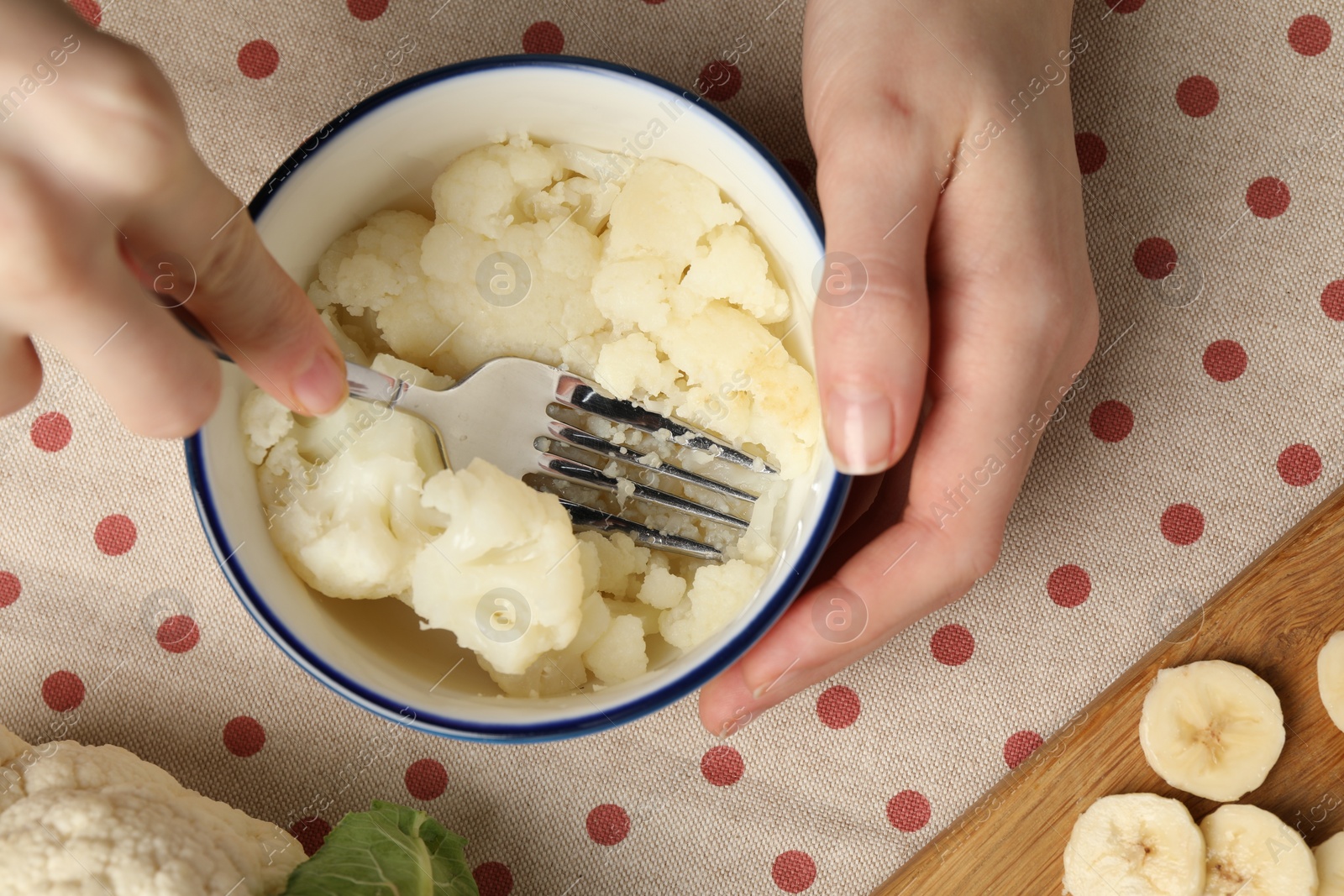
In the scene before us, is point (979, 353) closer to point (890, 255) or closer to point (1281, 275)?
point (890, 255)

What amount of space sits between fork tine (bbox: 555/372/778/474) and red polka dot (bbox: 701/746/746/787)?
37cm

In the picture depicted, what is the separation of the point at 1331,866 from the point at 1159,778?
0.67ft

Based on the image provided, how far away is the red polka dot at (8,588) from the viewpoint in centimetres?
108

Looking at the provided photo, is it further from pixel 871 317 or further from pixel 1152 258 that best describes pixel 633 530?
pixel 1152 258

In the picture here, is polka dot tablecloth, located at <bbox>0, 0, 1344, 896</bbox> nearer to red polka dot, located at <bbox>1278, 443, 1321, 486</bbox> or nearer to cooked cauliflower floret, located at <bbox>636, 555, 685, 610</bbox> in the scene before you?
red polka dot, located at <bbox>1278, 443, 1321, 486</bbox>

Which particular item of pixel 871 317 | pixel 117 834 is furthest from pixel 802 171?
pixel 117 834

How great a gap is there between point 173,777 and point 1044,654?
1.00 metres

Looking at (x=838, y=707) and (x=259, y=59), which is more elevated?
(x=259, y=59)

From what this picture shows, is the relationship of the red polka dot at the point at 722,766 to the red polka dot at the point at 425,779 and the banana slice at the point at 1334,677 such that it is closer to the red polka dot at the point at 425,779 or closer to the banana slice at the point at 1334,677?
the red polka dot at the point at 425,779

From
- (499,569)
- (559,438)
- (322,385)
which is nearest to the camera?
(322,385)

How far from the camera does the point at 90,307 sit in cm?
53

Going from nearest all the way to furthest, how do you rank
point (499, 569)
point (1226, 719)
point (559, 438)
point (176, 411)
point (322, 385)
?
1. point (176, 411)
2. point (322, 385)
3. point (499, 569)
4. point (559, 438)
5. point (1226, 719)

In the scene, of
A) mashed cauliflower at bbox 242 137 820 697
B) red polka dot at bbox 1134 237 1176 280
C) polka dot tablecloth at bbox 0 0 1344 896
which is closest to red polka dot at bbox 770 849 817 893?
polka dot tablecloth at bbox 0 0 1344 896

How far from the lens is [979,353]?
0.90 meters
